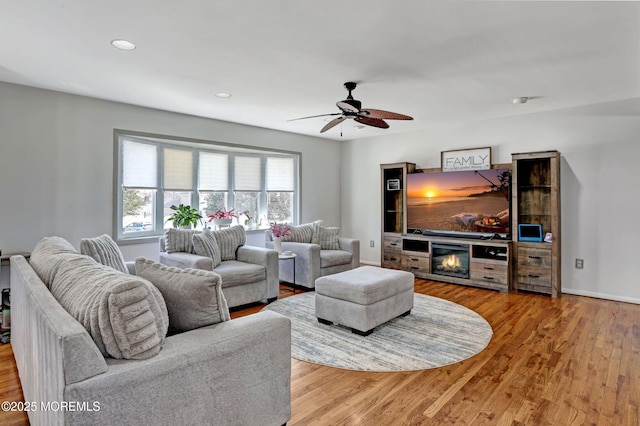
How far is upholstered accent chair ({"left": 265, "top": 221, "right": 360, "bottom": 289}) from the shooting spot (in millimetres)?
4858

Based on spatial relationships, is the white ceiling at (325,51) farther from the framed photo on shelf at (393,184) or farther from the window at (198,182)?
the framed photo on shelf at (393,184)

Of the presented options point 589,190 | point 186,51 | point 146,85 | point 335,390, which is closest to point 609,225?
point 589,190

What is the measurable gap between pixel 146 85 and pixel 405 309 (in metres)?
3.60

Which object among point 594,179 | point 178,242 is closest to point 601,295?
point 594,179

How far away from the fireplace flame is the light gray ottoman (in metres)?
1.88

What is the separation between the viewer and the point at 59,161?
4078 millimetres

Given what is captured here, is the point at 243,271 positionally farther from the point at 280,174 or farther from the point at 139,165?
the point at 280,174

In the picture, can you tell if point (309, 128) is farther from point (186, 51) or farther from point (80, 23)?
point (80, 23)

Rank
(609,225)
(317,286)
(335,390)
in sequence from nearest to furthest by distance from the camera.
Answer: (335,390), (317,286), (609,225)

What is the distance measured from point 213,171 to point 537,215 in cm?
476

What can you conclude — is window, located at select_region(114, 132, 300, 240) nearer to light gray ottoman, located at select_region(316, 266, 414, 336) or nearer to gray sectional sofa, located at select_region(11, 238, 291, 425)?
light gray ottoman, located at select_region(316, 266, 414, 336)

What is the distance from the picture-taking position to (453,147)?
19.1ft

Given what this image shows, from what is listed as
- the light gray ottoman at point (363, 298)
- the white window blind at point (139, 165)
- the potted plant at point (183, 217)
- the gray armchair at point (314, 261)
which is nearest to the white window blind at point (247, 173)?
the potted plant at point (183, 217)

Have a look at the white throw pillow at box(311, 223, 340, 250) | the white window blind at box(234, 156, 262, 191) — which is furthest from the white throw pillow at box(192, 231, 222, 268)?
the white window blind at box(234, 156, 262, 191)
